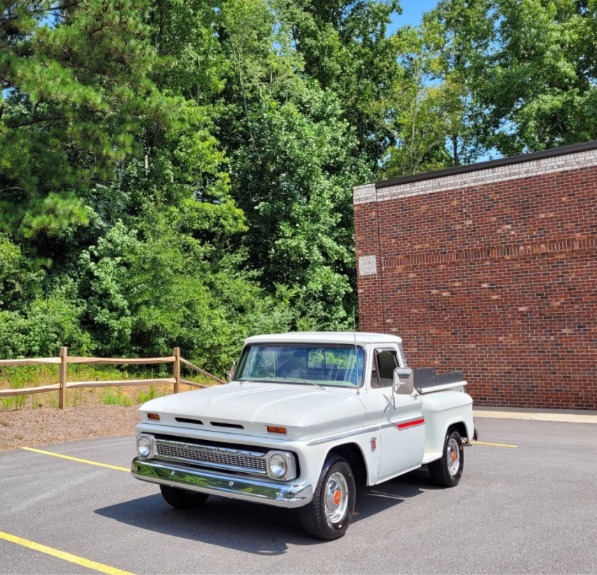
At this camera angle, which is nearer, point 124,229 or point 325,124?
point 124,229

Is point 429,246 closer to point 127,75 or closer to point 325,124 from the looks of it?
point 127,75

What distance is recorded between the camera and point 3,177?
907 inches

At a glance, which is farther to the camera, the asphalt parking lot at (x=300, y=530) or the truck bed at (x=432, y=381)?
the truck bed at (x=432, y=381)

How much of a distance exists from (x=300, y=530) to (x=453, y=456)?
272cm

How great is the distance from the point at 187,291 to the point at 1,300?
6.05 metres

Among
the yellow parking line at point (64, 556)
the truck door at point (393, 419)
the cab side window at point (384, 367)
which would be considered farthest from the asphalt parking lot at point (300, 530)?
the cab side window at point (384, 367)

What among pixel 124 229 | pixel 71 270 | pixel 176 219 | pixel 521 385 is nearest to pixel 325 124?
pixel 176 219

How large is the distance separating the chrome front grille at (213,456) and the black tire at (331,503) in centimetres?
50

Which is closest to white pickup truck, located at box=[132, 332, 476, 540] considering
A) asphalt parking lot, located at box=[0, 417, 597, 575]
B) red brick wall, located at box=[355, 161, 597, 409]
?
asphalt parking lot, located at box=[0, 417, 597, 575]

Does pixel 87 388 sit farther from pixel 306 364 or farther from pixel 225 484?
pixel 225 484

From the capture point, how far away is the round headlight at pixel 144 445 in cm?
622

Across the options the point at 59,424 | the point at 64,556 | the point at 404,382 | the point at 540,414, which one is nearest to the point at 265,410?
the point at 404,382

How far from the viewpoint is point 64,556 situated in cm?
529

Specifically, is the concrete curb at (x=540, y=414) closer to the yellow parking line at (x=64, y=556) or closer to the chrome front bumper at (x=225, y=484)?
the chrome front bumper at (x=225, y=484)
